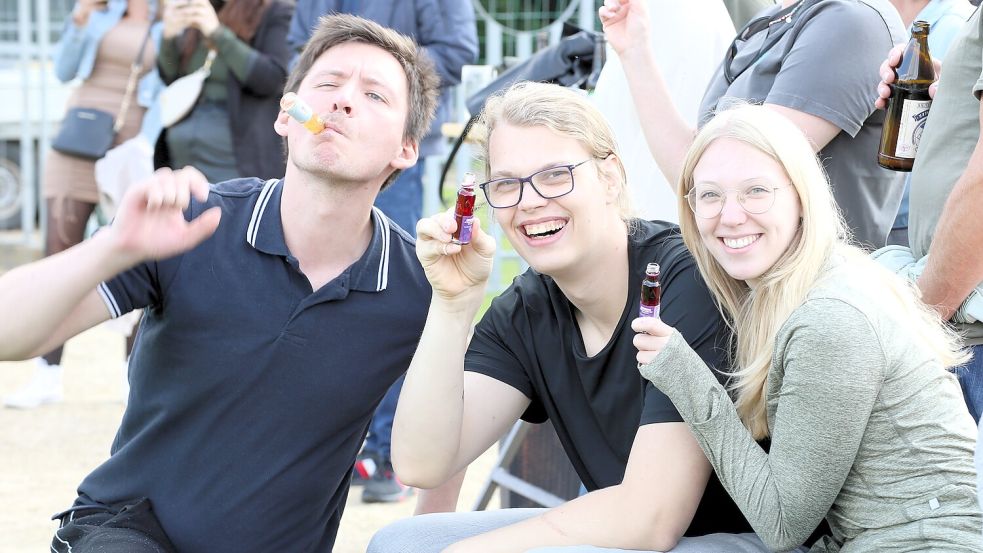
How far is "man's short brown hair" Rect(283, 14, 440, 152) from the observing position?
10.1 feet

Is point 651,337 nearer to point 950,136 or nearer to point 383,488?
point 950,136

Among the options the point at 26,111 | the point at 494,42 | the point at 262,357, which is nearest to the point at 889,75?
the point at 262,357

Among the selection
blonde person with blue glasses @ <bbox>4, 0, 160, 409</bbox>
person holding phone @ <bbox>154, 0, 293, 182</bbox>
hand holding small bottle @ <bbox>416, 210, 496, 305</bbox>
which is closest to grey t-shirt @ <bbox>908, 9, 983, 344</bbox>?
hand holding small bottle @ <bbox>416, 210, 496, 305</bbox>

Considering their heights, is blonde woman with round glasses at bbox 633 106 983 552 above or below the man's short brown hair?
below

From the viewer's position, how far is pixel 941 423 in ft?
7.29

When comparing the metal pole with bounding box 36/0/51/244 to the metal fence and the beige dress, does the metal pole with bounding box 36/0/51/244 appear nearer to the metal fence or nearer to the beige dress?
the metal fence

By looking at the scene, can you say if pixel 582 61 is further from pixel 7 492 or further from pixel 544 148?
pixel 7 492

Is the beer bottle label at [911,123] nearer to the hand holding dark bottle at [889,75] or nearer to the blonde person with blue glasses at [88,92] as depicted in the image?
the hand holding dark bottle at [889,75]

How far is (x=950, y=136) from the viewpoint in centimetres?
260

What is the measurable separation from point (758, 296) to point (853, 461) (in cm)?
38

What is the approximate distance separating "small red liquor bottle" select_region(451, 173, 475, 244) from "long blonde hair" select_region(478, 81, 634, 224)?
246 mm

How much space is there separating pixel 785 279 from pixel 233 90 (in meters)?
3.66

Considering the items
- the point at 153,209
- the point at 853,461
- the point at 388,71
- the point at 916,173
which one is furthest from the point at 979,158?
the point at 153,209

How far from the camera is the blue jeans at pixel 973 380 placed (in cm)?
248
